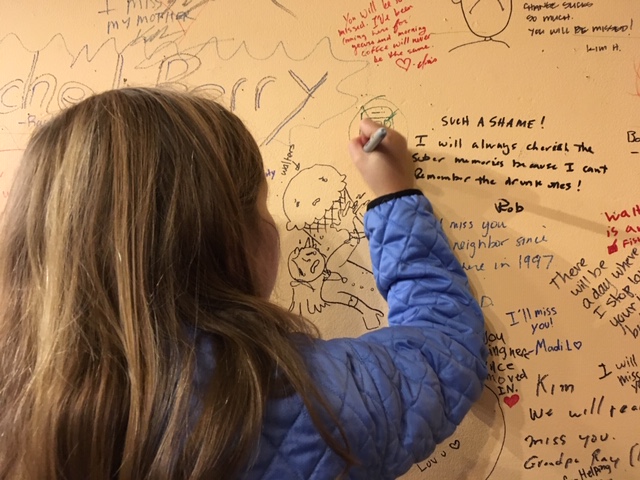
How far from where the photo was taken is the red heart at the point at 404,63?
0.72 meters

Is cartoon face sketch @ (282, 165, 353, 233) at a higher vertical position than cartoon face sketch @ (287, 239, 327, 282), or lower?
higher

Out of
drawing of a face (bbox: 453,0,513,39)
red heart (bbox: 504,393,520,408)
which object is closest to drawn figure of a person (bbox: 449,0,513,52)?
drawing of a face (bbox: 453,0,513,39)

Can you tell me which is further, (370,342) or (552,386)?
(552,386)

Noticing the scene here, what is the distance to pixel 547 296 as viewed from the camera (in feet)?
2.26

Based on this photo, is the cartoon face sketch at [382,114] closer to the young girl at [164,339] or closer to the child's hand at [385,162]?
the child's hand at [385,162]

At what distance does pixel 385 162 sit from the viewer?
69 cm

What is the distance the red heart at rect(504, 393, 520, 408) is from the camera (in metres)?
0.70

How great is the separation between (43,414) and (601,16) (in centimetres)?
85

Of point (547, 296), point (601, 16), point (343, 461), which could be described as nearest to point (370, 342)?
point (343, 461)

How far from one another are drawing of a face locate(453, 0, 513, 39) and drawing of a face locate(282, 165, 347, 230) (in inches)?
11.6

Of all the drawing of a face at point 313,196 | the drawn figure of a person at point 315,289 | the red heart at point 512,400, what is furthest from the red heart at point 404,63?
the red heart at point 512,400

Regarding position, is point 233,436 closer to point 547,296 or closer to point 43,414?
point 43,414

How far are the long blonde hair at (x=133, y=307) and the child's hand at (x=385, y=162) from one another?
24 cm

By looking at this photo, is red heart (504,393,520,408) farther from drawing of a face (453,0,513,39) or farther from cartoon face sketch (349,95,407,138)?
drawing of a face (453,0,513,39)
